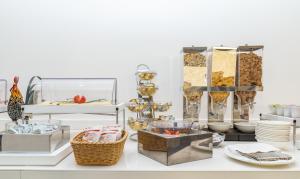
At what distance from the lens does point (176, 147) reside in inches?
31.4

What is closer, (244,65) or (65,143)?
(65,143)

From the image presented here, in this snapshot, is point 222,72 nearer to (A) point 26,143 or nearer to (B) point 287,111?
(B) point 287,111

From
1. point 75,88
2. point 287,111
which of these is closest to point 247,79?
point 287,111

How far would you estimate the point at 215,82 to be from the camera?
120 centimetres

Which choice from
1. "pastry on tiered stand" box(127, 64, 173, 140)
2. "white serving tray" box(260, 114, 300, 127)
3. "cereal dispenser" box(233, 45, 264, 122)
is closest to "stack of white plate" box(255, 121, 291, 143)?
"white serving tray" box(260, 114, 300, 127)

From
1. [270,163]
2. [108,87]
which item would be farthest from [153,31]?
[270,163]

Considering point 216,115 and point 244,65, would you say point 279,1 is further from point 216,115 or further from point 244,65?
point 216,115

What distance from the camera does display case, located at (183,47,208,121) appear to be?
4.00 feet

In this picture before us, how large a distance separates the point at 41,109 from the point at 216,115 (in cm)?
81

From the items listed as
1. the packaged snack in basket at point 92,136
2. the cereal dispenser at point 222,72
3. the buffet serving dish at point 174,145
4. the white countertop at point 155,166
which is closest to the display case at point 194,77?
the cereal dispenser at point 222,72

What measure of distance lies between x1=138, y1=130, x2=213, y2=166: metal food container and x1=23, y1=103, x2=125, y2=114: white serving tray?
262 mm

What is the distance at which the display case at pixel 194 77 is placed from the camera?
4.00 ft

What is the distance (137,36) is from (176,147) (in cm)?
83

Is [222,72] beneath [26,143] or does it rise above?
above
